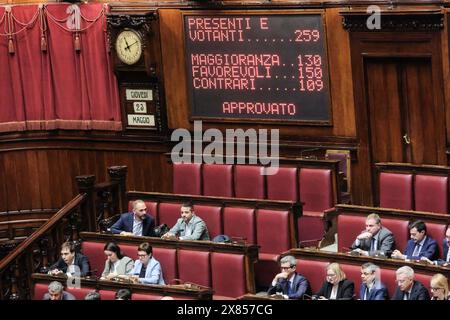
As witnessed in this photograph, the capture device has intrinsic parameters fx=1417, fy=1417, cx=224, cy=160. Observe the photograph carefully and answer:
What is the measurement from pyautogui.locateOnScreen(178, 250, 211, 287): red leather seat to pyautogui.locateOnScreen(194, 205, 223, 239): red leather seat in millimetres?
699

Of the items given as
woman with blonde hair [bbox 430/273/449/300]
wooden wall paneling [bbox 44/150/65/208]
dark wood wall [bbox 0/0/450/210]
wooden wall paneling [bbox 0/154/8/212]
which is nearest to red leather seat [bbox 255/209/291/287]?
dark wood wall [bbox 0/0/450/210]

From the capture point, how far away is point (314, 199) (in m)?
11.8

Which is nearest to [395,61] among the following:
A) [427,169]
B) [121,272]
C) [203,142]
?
[427,169]

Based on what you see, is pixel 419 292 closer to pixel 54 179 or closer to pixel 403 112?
pixel 403 112

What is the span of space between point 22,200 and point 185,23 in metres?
2.56

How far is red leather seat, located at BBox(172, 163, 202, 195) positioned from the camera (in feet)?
41.3

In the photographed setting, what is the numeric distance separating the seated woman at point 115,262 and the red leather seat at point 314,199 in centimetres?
153

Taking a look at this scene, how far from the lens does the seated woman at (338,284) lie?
382 inches

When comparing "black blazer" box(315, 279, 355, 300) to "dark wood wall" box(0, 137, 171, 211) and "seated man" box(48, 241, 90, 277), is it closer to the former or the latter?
"seated man" box(48, 241, 90, 277)

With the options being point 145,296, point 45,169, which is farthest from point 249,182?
point 45,169

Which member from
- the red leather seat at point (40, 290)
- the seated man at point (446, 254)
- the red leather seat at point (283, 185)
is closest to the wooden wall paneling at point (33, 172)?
the red leather seat at point (283, 185)

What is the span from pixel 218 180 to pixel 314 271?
245cm

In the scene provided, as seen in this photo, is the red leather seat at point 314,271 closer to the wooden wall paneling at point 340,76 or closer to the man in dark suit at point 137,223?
the man in dark suit at point 137,223
